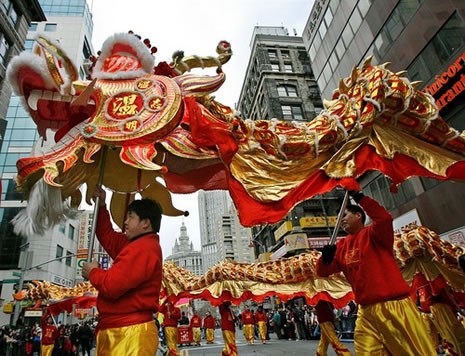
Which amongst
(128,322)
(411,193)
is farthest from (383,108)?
(411,193)

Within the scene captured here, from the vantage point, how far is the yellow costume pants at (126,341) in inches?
76.5

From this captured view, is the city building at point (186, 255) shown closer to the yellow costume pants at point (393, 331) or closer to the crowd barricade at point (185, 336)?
the crowd barricade at point (185, 336)

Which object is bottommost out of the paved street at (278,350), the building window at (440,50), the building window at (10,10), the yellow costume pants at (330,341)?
the paved street at (278,350)

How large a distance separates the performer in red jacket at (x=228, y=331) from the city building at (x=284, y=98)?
51.0ft

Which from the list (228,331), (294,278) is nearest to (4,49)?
(228,331)

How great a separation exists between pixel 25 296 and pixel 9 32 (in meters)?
14.9

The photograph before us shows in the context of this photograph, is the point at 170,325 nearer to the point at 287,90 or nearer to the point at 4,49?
the point at 4,49

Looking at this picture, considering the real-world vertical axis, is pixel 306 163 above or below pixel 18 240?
below

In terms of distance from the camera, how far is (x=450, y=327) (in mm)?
4973

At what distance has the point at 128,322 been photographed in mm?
2002

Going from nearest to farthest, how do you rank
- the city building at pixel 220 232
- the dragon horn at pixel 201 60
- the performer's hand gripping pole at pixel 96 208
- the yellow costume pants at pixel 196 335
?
the performer's hand gripping pole at pixel 96 208 < the dragon horn at pixel 201 60 < the yellow costume pants at pixel 196 335 < the city building at pixel 220 232

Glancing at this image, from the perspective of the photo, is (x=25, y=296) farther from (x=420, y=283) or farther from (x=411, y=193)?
(x=411, y=193)

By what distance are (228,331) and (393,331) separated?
7824 millimetres

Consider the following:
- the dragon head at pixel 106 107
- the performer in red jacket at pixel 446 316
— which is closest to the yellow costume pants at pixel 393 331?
the dragon head at pixel 106 107
